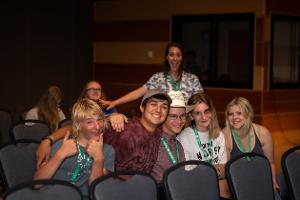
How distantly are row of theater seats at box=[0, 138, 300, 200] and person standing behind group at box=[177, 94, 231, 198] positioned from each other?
1.28 ft

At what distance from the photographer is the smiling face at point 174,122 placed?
11.5 feet

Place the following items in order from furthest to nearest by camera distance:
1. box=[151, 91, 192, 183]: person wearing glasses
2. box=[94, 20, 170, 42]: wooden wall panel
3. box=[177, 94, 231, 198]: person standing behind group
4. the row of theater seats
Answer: box=[94, 20, 170, 42]: wooden wall panel, box=[177, 94, 231, 198]: person standing behind group, box=[151, 91, 192, 183]: person wearing glasses, the row of theater seats

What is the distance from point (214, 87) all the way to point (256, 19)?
1.39 meters

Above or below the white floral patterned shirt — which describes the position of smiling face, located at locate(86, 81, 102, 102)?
below

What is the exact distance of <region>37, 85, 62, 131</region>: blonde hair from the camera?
5363 mm

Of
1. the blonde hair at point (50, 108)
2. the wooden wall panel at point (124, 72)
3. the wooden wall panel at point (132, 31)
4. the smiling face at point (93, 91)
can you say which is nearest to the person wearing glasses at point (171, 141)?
the smiling face at point (93, 91)

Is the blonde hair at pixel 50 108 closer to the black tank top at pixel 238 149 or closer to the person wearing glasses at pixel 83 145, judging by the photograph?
the black tank top at pixel 238 149

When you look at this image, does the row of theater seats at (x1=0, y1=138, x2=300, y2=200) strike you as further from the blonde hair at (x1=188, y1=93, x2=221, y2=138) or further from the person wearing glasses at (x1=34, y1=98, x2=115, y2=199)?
the blonde hair at (x1=188, y1=93, x2=221, y2=138)

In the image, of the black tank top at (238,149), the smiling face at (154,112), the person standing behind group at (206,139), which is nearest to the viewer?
the smiling face at (154,112)

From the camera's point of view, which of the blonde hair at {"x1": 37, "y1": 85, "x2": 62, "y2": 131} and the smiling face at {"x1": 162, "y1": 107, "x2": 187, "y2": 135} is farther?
the blonde hair at {"x1": 37, "y1": 85, "x2": 62, "y2": 131}

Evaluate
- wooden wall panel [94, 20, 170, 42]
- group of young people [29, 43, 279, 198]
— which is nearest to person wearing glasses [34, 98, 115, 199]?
group of young people [29, 43, 279, 198]

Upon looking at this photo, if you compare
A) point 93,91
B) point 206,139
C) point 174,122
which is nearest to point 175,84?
point 93,91

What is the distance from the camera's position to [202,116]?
3.74 metres

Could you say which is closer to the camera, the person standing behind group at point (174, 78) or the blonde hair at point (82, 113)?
the blonde hair at point (82, 113)
